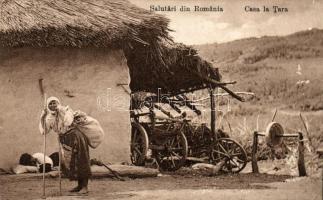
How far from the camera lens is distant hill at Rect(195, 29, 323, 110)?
657cm

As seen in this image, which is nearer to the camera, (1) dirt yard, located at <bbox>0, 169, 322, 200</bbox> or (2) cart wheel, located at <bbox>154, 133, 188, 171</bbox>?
(1) dirt yard, located at <bbox>0, 169, 322, 200</bbox>

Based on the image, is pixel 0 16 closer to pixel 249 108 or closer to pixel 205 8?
pixel 205 8

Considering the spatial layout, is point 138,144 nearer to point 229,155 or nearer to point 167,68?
point 167,68

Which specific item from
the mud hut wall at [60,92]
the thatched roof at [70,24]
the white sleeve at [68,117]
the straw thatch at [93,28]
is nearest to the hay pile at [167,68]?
the straw thatch at [93,28]

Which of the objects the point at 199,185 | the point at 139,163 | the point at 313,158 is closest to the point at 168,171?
the point at 139,163

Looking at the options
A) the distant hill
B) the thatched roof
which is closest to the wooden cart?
the distant hill

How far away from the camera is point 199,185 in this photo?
6324 millimetres

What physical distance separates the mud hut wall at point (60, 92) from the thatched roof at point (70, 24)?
0.16 m

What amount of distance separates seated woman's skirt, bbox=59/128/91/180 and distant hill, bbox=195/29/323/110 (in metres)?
1.94

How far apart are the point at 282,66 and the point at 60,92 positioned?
2.48 metres

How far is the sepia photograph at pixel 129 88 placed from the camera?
5922 mm

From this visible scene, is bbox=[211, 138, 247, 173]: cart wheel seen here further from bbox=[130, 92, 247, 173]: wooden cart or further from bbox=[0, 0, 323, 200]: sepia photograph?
bbox=[0, 0, 323, 200]: sepia photograph

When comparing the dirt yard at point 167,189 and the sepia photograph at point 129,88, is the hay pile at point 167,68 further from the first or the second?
the dirt yard at point 167,189

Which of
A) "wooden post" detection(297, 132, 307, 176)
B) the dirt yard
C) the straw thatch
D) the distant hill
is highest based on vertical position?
the straw thatch
